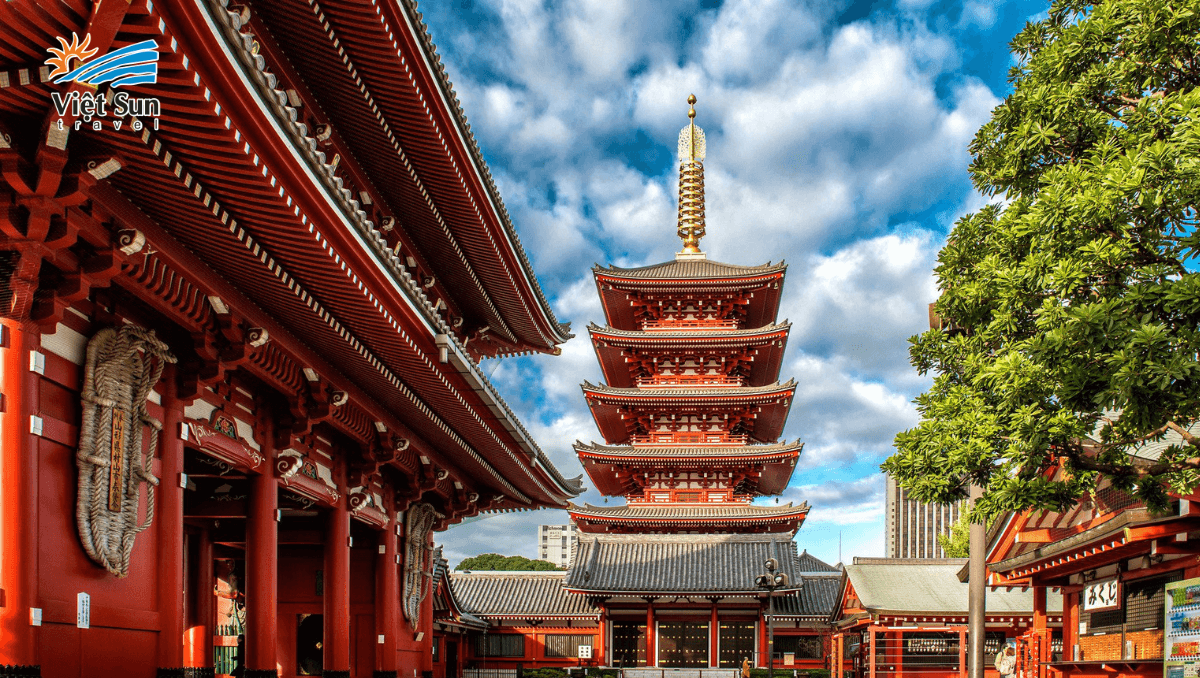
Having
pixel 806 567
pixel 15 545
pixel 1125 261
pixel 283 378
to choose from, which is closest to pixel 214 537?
pixel 283 378

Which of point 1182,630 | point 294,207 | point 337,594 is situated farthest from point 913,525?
point 294,207

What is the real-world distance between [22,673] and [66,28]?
187 inches

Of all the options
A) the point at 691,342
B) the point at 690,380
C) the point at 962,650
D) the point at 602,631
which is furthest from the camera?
the point at 690,380

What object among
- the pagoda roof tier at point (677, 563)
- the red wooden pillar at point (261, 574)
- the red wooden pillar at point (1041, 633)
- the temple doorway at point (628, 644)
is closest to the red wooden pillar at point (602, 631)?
the temple doorway at point (628, 644)

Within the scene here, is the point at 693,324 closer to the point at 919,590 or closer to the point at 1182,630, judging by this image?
Answer: the point at 919,590

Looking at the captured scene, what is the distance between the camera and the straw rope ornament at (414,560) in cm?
1970

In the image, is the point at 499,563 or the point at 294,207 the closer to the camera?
the point at 294,207

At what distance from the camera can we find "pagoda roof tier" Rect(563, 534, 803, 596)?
116 feet

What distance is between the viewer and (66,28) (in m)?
5.44

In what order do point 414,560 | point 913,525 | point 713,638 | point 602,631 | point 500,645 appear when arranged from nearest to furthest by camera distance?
point 414,560
point 713,638
point 602,631
point 500,645
point 913,525

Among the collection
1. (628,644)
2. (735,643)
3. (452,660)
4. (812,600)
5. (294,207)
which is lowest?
(452,660)

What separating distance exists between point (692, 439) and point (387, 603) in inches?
890

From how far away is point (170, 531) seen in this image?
32.2 ft

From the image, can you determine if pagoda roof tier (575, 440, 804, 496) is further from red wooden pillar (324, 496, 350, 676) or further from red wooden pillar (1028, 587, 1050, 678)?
red wooden pillar (324, 496, 350, 676)
